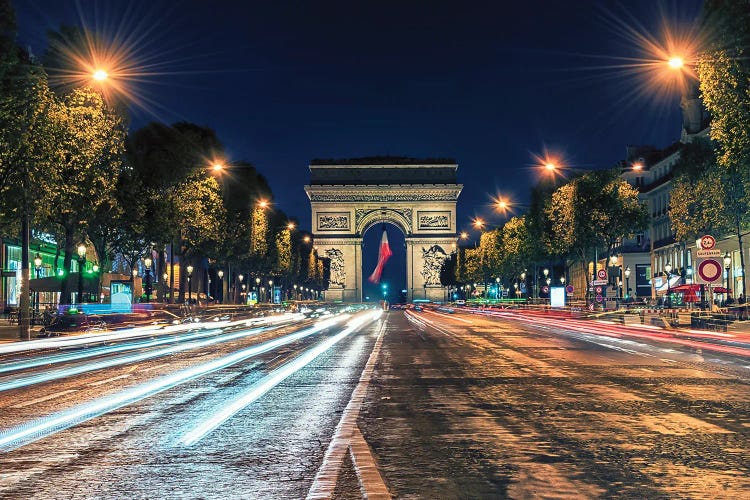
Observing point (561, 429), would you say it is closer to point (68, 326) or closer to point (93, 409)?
point (93, 409)

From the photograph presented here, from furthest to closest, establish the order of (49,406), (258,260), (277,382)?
(258,260) → (277,382) → (49,406)

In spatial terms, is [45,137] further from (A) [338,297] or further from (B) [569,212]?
(A) [338,297]

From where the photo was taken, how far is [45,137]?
104 ft

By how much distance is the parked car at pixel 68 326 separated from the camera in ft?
115

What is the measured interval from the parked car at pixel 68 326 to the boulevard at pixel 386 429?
16093mm

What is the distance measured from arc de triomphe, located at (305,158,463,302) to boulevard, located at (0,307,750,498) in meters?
127

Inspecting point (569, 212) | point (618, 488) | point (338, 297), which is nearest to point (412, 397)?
point (618, 488)

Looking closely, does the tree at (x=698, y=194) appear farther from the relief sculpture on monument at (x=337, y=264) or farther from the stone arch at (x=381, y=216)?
the relief sculpture on monument at (x=337, y=264)

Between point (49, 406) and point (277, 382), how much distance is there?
14.0ft

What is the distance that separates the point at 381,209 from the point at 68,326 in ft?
373

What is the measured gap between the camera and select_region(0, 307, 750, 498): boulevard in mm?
6926

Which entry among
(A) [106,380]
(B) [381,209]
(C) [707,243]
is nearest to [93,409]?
(A) [106,380]

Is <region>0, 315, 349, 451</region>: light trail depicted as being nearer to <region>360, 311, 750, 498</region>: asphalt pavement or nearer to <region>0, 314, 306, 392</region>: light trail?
<region>0, 314, 306, 392</region>: light trail

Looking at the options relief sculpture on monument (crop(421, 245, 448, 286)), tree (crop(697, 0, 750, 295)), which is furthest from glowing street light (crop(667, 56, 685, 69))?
relief sculpture on monument (crop(421, 245, 448, 286))
